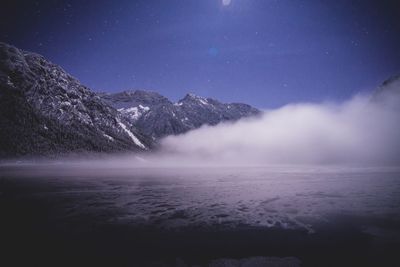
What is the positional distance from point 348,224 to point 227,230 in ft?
29.6

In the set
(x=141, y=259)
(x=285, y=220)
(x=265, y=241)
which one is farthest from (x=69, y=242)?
(x=285, y=220)

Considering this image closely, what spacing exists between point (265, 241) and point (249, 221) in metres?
4.45

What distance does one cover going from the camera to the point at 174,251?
1320 cm

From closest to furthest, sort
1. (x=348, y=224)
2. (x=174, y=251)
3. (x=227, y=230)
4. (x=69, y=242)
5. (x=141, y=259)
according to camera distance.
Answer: (x=141, y=259) → (x=174, y=251) → (x=69, y=242) → (x=227, y=230) → (x=348, y=224)

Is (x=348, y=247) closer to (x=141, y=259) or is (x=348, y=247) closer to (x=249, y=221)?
(x=249, y=221)

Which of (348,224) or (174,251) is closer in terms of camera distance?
(174,251)

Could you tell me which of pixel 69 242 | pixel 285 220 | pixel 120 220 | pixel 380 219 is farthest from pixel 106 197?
pixel 380 219

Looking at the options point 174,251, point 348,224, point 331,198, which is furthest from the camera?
point 331,198

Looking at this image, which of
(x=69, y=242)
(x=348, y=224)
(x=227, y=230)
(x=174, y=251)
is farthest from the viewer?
(x=348, y=224)

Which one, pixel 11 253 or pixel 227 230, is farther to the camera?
pixel 227 230

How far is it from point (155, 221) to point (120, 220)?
2761 mm

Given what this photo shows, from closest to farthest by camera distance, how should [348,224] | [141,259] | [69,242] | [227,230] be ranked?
1. [141,259]
2. [69,242]
3. [227,230]
4. [348,224]

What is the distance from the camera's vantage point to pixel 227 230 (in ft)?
55.9

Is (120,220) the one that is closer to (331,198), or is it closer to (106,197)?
(106,197)
